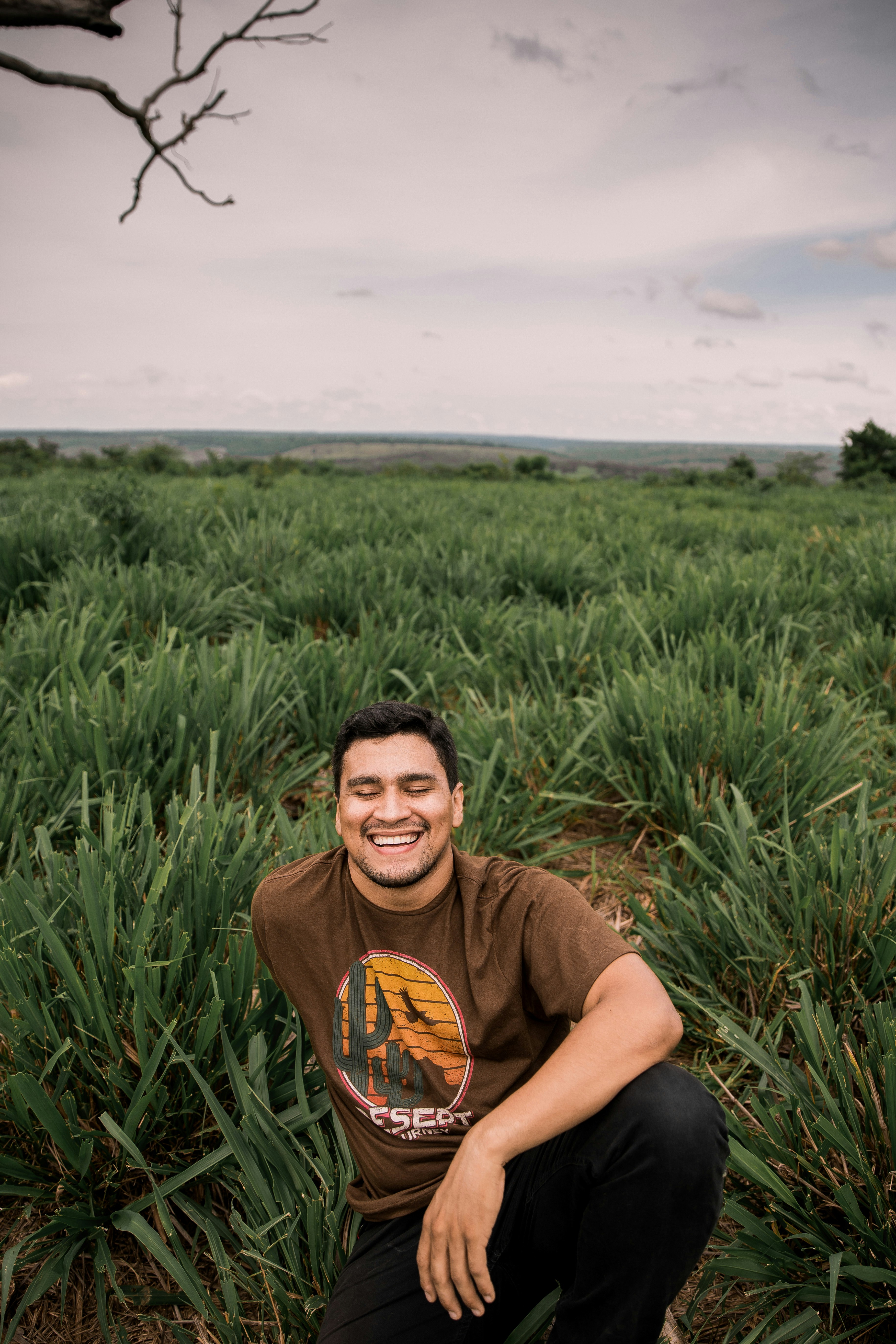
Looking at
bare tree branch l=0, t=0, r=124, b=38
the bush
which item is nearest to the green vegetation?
the bush

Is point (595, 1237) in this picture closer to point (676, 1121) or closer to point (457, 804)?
point (676, 1121)

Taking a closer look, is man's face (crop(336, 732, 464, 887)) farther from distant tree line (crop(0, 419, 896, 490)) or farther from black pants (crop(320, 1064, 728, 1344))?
distant tree line (crop(0, 419, 896, 490))

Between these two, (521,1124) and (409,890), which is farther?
(409,890)

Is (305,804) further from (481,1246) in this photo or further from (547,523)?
(547,523)

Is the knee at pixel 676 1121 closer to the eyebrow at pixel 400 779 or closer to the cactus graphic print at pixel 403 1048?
the cactus graphic print at pixel 403 1048

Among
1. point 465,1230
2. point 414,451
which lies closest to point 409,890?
point 465,1230

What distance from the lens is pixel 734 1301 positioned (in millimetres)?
1199

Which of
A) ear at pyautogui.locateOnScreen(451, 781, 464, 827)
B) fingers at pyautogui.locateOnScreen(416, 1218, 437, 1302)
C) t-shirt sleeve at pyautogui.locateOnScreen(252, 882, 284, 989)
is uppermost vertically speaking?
ear at pyautogui.locateOnScreen(451, 781, 464, 827)

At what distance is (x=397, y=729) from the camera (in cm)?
127

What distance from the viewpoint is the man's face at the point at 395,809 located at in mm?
1188

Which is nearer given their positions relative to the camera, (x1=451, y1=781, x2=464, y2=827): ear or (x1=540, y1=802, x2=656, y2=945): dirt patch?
(x1=451, y1=781, x2=464, y2=827): ear

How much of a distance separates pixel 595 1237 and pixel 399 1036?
1.30 ft

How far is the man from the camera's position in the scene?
970 mm

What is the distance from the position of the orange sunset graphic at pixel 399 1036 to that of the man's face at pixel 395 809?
0.56 ft
